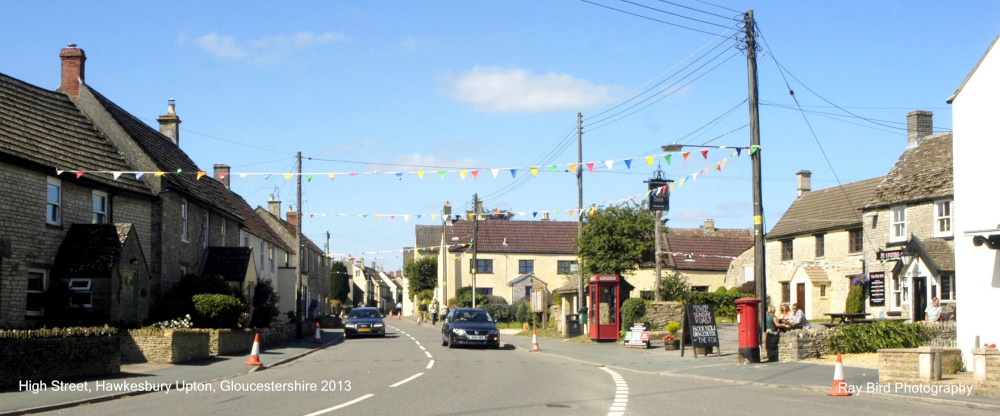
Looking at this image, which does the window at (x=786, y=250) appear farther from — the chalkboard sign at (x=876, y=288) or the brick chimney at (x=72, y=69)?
the brick chimney at (x=72, y=69)

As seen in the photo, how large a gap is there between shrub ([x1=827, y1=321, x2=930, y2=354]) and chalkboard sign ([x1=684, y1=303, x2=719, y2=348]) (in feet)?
10.9

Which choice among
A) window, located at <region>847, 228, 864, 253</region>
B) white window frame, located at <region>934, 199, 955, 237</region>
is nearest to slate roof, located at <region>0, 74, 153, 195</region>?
white window frame, located at <region>934, 199, 955, 237</region>

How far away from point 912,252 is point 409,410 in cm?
2939

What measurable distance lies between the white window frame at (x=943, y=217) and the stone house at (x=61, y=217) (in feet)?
95.5

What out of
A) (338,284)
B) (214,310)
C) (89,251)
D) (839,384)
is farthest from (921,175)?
(338,284)

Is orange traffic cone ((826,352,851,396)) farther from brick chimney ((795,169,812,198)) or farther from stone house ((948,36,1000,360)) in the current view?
brick chimney ((795,169,812,198))

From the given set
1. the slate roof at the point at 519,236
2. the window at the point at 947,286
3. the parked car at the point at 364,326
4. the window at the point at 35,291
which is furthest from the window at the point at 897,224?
the slate roof at the point at 519,236

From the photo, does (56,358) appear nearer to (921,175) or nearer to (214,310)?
(214,310)

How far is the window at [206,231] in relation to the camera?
3406 cm

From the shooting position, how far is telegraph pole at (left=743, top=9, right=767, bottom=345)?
22.9 metres

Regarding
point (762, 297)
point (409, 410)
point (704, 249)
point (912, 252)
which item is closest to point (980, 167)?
point (762, 297)

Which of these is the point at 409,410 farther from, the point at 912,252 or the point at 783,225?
the point at 783,225

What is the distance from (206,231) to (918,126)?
3189cm

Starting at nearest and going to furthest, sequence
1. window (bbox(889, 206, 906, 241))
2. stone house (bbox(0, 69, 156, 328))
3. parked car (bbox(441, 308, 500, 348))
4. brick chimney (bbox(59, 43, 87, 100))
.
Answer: stone house (bbox(0, 69, 156, 328)) < brick chimney (bbox(59, 43, 87, 100)) < parked car (bbox(441, 308, 500, 348)) < window (bbox(889, 206, 906, 241))
